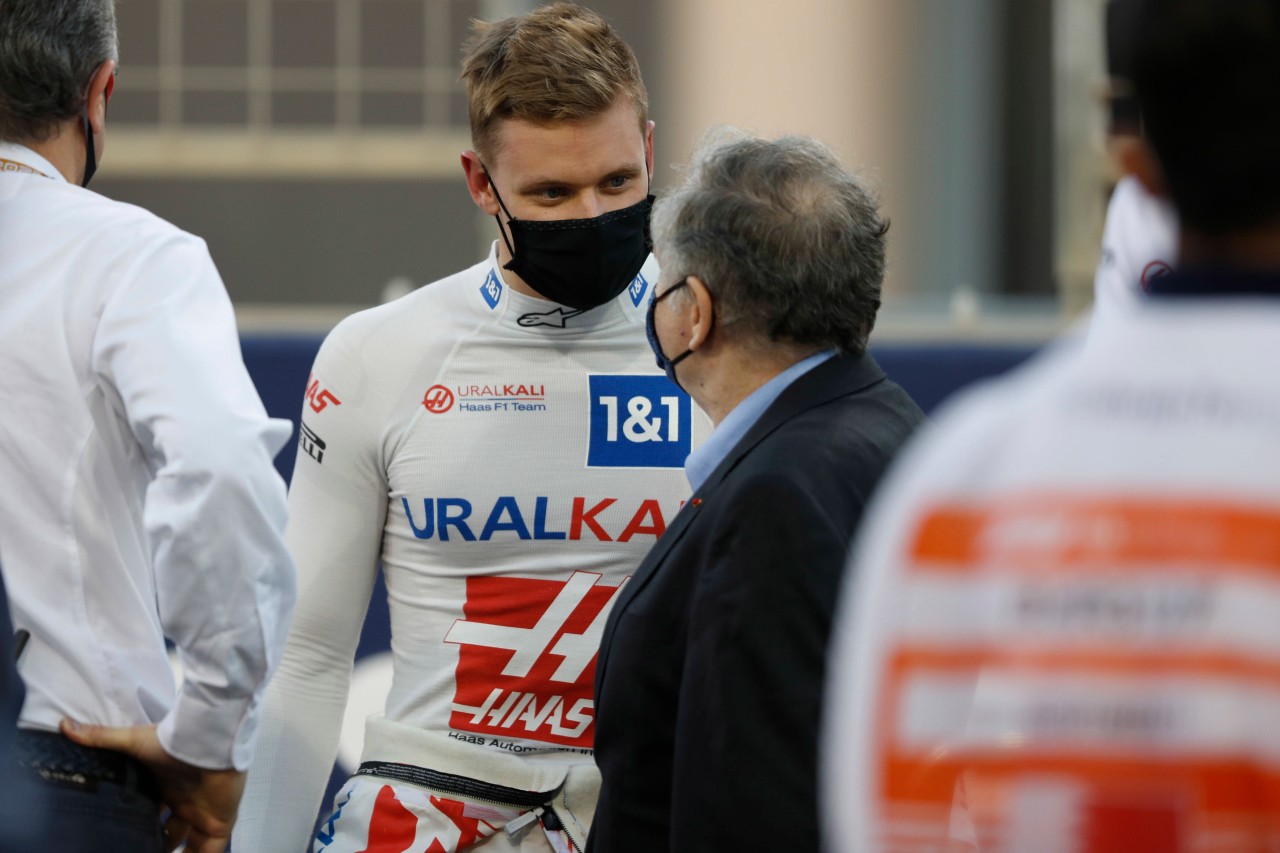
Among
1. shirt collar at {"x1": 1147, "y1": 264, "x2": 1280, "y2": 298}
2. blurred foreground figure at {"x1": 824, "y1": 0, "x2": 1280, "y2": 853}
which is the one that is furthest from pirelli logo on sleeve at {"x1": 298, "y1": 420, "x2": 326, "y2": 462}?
shirt collar at {"x1": 1147, "y1": 264, "x2": 1280, "y2": 298}

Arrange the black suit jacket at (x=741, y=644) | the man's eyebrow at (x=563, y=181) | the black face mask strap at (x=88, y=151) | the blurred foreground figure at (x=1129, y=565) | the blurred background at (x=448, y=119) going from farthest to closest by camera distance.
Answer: the blurred background at (x=448, y=119)
the man's eyebrow at (x=563, y=181)
the black face mask strap at (x=88, y=151)
the black suit jacket at (x=741, y=644)
the blurred foreground figure at (x=1129, y=565)

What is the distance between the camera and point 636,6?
21.9 ft

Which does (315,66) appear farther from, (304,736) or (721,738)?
(721,738)

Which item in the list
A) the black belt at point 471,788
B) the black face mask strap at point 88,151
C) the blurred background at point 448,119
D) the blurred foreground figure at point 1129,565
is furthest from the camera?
the blurred background at point 448,119

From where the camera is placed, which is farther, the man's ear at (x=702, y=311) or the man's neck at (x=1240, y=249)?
the man's ear at (x=702, y=311)

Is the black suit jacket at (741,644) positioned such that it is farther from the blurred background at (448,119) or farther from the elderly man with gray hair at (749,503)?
the blurred background at (448,119)

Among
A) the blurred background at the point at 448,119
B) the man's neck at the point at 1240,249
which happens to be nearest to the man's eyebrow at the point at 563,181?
the man's neck at the point at 1240,249

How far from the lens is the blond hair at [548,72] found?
2.12 m

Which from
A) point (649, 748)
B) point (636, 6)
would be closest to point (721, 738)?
point (649, 748)

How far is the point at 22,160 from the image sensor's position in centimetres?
182

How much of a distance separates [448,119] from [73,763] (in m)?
5.64

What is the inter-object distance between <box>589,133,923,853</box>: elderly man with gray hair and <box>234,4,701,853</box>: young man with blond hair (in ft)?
1.08

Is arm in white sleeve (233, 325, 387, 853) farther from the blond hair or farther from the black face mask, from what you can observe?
the blond hair

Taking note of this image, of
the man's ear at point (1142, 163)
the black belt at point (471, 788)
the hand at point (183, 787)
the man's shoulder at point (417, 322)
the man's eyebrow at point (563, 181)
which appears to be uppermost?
the man's ear at point (1142, 163)
